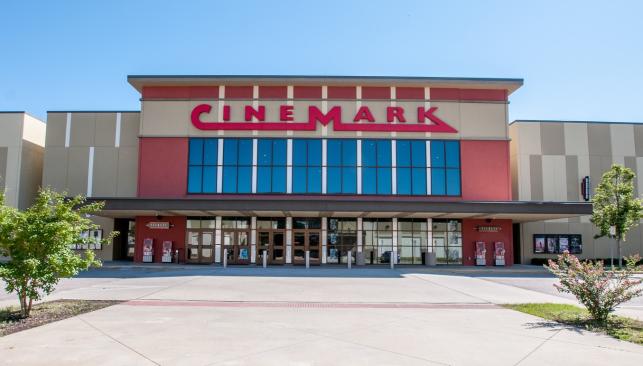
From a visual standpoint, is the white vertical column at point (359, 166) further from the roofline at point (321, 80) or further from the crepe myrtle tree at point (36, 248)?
the crepe myrtle tree at point (36, 248)

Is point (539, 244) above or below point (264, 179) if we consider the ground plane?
below

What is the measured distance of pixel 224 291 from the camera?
1747cm

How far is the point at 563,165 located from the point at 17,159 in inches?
1545

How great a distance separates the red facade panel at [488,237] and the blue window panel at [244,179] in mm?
14602

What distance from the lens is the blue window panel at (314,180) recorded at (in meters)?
33.1

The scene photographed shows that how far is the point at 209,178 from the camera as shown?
1310 inches

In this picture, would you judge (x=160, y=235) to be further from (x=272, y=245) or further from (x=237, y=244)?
(x=272, y=245)

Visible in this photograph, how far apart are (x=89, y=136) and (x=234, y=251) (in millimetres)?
13168

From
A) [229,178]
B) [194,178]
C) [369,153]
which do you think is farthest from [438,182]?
[194,178]

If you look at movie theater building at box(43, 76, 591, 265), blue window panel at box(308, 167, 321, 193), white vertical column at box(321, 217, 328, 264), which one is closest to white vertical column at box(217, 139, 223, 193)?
movie theater building at box(43, 76, 591, 265)

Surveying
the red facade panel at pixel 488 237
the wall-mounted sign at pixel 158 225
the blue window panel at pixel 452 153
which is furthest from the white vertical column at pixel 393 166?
the wall-mounted sign at pixel 158 225

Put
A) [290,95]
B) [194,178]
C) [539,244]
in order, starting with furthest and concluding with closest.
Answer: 1. [539,244]
2. [290,95]
3. [194,178]

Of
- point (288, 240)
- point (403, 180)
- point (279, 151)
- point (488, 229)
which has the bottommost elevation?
point (288, 240)

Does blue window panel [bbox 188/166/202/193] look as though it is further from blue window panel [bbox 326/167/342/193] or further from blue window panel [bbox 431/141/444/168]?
blue window panel [bbox 431/141/444/168]
